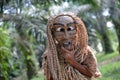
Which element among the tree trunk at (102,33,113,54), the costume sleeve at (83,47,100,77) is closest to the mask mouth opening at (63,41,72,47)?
the costume sleeve at (83,47,100,77)

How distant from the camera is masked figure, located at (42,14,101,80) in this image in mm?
4137

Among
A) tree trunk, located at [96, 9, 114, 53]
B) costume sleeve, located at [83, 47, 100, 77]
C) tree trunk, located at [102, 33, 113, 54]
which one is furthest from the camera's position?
tree trunk, located at [102, 33, 113, 54]

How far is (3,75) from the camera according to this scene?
783 cm

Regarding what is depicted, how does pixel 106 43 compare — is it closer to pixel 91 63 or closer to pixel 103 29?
pixel 103 29

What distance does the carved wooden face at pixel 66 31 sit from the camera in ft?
13.7

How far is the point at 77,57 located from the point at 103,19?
1920cm

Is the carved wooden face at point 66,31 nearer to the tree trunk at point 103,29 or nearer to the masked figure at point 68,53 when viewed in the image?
the masked figure at point 68,53

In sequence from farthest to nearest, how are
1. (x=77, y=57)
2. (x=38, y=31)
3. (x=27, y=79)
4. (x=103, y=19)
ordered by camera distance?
1. (x=103, y=19)
2. (x=27, y=79)
3. (x=38, y=31)
4. (x=77, y=57)

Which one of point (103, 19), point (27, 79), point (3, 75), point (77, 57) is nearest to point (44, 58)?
point (77, 57)

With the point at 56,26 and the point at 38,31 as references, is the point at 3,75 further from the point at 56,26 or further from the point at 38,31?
the point at 56,26

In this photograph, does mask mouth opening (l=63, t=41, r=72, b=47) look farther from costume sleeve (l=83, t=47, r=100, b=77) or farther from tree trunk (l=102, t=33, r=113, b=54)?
tree trunk (l=102, t=33, r=113, b=54)

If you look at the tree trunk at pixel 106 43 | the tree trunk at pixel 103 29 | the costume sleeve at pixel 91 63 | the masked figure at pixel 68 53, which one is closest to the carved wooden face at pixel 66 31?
the masked figure at pixel 68 53

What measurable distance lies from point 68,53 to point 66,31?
0.23 meters

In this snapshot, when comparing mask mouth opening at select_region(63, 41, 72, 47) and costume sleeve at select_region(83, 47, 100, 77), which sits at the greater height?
mask mouth opening at select_region(63, 41, 72, 47)
